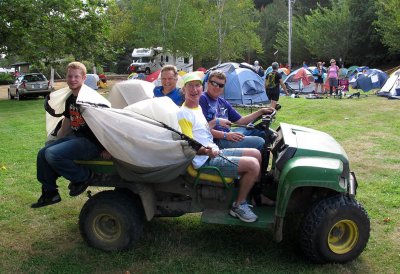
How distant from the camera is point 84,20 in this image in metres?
22.4

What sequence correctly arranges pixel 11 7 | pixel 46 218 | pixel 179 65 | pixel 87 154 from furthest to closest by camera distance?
1. pixel 179 65
2. pixel 11 7
3. pixel 46 218
4. pixel 87 154

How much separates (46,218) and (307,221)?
3.02 metres

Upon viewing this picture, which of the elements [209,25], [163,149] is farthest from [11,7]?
[209,25]

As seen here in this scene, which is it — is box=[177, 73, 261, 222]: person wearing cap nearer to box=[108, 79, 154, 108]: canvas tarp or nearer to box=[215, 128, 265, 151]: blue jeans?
box=[215, 128, 265, 151]: blue jeans

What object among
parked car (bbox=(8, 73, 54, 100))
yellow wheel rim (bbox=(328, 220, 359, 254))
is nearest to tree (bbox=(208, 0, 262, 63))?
parked car (bbox=(8, 73, 54, 100))

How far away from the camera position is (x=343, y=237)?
399cm

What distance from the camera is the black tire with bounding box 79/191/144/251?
421cm

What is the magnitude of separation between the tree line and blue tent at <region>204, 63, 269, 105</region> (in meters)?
8.52

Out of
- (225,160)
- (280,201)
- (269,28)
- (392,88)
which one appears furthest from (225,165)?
(269,28)

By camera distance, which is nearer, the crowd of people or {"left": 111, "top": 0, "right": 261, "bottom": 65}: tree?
the crowd of people

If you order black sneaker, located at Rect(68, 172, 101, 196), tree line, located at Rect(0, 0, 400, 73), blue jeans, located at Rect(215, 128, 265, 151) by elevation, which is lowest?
black sneaker, located at Rect(68, 172, 101, 196)

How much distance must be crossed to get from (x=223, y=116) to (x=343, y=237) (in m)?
1.88

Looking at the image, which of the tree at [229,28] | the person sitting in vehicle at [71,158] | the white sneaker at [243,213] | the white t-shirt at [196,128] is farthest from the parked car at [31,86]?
the white sneaker at [243,213]

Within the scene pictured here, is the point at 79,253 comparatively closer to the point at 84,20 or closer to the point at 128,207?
the point at 128,207
